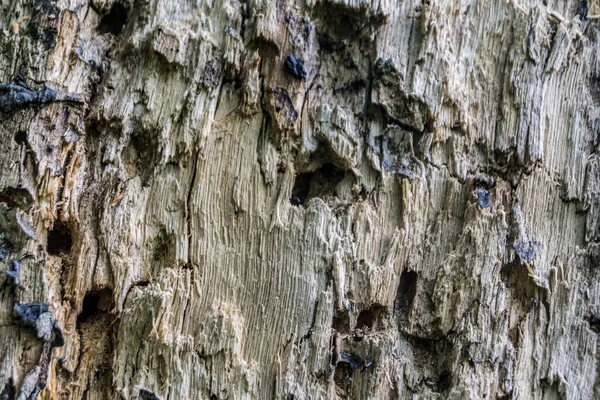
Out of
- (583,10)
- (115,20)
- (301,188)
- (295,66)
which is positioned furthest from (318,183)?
(583,10)

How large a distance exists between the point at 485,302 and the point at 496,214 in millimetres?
315

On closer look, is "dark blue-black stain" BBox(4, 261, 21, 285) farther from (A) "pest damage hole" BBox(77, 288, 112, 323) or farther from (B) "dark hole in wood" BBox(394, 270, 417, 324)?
(B) "dark hole in wood" BBox(394, 270, 417, 324)

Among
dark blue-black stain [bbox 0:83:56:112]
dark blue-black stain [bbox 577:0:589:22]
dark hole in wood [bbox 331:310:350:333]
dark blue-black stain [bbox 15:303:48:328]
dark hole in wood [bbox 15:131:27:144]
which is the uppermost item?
dark blue-black stain [bbox 577:0:589:22]

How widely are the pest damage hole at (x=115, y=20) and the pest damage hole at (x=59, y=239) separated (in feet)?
2.64

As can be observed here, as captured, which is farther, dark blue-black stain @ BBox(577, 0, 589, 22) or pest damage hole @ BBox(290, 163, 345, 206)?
dark blue-black stain @ BBox(577, 0, 589, 22)

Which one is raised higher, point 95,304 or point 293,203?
point 293,203

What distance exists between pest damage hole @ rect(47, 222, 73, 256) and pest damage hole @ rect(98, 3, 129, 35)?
80 centimetres

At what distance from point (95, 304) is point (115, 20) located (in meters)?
1.11

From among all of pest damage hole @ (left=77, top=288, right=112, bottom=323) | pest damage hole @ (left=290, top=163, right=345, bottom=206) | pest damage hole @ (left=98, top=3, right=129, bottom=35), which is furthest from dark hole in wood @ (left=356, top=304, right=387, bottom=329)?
pest damage hole @ (left=98, top=3, right=129, bottom=35)

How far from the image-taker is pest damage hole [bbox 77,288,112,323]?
2037 mm

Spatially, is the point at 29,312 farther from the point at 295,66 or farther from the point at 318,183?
the point at 295,66

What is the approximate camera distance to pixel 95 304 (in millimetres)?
2057

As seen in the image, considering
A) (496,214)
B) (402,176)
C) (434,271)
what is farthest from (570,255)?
(402,176)

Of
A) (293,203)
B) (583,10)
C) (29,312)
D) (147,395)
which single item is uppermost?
(583,10)
